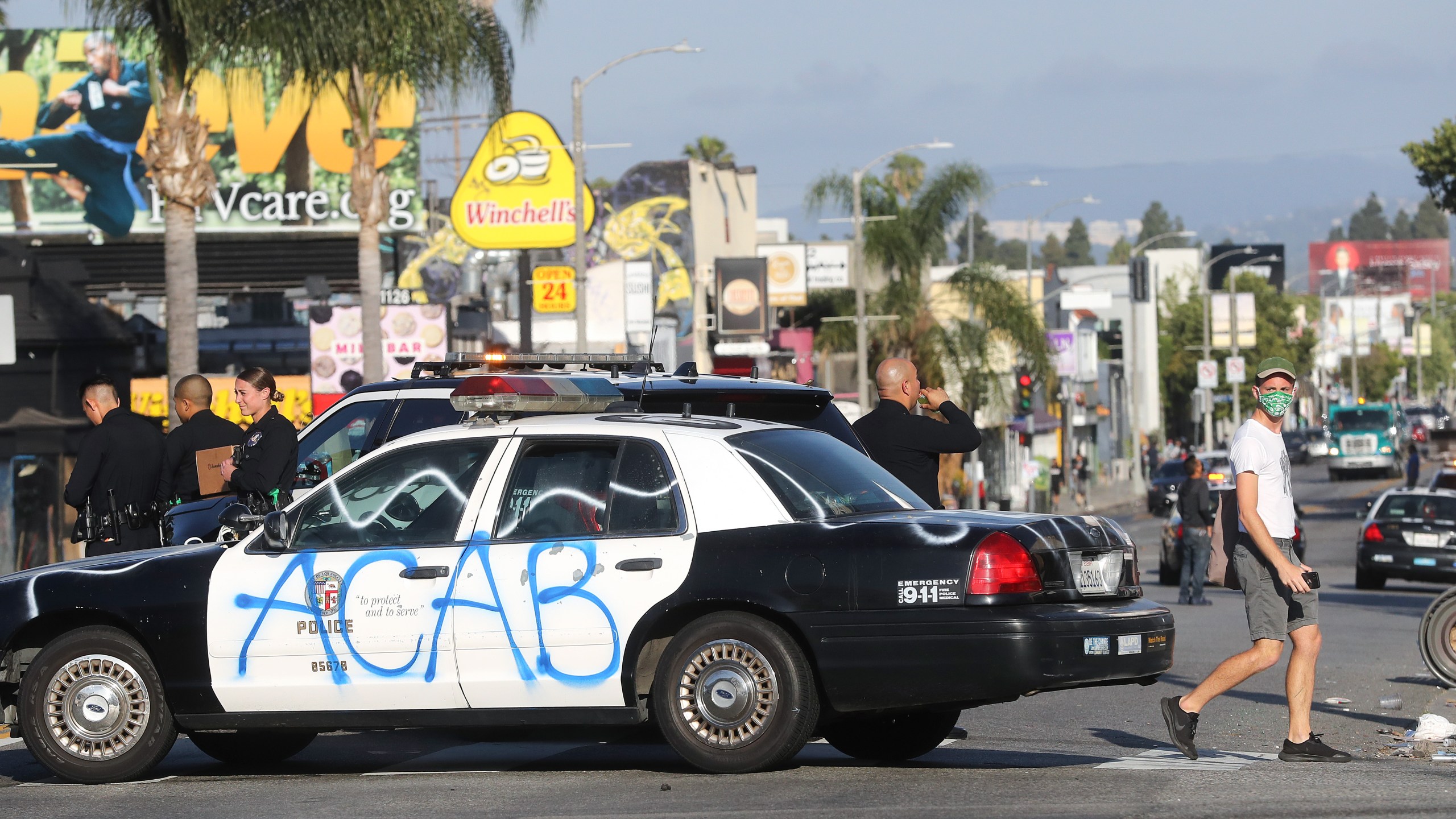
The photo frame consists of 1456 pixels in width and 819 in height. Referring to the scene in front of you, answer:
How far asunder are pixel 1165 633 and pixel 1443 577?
19722 mm

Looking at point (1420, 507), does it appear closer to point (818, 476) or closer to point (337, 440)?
point (337, 440)

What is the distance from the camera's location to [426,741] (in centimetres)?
1046

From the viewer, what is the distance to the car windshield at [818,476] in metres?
8.16

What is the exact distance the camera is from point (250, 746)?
948 centimetres

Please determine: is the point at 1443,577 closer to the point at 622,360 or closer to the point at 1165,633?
the point at 622,360

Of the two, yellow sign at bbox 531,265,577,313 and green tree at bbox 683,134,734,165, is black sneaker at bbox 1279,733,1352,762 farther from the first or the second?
green tree at bbox 683,134,734,165

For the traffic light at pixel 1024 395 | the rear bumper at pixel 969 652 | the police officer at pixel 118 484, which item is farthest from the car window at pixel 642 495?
the traffic light at pixel 1024 395

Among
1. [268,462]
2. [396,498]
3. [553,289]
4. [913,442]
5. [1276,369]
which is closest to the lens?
[396,498]

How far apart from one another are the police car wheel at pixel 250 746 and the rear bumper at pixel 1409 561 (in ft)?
65.6

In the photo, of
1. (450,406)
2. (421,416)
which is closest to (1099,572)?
(450,406)

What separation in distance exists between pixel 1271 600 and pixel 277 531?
4.60 meters

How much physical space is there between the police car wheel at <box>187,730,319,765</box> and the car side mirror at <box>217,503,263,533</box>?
1190 mm

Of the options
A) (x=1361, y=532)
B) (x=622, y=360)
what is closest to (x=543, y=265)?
(x=1361, y=532)

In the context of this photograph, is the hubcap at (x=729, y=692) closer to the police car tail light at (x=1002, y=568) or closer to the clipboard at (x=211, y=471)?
the police car tail light at (x=1002, y=568)
